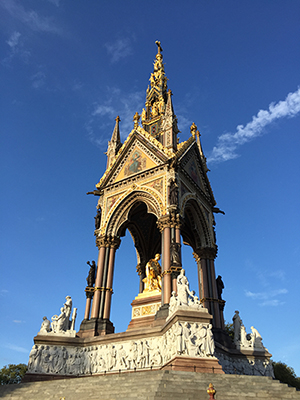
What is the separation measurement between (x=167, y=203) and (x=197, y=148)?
21.7 feet

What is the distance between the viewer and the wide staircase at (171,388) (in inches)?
340

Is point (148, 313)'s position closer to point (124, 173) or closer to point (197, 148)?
point (124, 173)

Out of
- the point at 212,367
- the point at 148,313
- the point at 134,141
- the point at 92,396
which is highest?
the point at 134,141

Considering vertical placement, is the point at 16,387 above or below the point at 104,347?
below

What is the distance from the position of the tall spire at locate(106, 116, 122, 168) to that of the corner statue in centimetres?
691

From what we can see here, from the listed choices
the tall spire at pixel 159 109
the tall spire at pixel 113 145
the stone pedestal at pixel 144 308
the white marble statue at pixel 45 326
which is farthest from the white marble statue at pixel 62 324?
the tall spire at pixel 159 109

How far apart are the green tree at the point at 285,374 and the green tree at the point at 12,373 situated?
22.2 meters

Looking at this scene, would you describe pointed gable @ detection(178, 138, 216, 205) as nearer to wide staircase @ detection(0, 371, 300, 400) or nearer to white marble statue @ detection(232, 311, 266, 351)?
white marble statue @ detection(232, 311, 266, 351)

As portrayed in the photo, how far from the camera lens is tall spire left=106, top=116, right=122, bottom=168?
22.7 meters

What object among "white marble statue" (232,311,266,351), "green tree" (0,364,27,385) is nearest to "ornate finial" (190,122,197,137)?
"white marble statue" (232,311,266,351)

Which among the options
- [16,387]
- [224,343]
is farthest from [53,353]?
[224,343]

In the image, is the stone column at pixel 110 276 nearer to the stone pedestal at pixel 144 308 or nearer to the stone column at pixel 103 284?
the stone column at pixel 103 284

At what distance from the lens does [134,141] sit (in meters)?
22.0

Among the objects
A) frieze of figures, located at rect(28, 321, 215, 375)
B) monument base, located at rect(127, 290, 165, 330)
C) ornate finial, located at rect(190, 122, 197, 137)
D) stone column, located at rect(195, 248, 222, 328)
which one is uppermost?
ornate finial, located at rect(190, 122, 197, 137)
